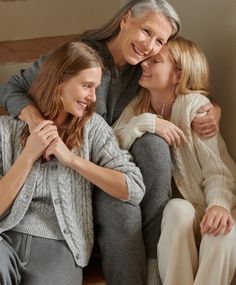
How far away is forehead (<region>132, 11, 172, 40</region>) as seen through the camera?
1.81 metres

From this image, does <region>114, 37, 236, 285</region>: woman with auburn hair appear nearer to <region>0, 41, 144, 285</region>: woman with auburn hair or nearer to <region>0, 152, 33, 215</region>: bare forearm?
<region>0, 41, 144, 285</region>: woman with auburn hair

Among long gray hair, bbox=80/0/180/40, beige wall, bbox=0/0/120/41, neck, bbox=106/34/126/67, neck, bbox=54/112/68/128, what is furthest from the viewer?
beige wall, bbox=0/0/120/41

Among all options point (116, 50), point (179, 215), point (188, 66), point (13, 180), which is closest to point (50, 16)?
point (116, 50)

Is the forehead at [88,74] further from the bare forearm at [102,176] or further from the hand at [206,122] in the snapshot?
the hand at [206,122]

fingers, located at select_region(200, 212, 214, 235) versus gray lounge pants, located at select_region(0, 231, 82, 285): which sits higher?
fingers, located at select_region(200, 212, 214, 235)

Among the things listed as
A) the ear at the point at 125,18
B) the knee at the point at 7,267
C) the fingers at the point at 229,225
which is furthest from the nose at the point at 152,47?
the knee at the point at 7,267

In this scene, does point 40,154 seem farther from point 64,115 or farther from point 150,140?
point 150,140

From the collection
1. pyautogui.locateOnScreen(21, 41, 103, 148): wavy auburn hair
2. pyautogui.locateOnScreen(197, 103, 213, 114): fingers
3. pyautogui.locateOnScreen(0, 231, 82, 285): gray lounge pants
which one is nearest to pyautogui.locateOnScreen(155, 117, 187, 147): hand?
pyautogui.locateOnScreen(197, 103, 213, 114): fingers

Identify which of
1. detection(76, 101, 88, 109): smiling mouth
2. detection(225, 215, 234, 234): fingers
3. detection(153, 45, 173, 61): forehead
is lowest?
detection(225, 215, 234, 234): fingers

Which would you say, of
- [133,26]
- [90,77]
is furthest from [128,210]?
[133,26]

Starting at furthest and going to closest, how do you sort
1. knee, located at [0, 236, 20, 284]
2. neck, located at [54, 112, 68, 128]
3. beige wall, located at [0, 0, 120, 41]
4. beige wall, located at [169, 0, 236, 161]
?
1. beige wall, located at [0, 0, 120, 41]
2. beige wall, located at [169, 0, 236, 161]
3. neck, located at [54, 112, 68, 128]
4. knee, located at [0, 236, 20, 284]

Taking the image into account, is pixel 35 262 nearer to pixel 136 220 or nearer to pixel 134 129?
pixel 136 220

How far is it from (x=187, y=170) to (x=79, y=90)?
46 cm

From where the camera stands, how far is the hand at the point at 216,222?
1.60 m
